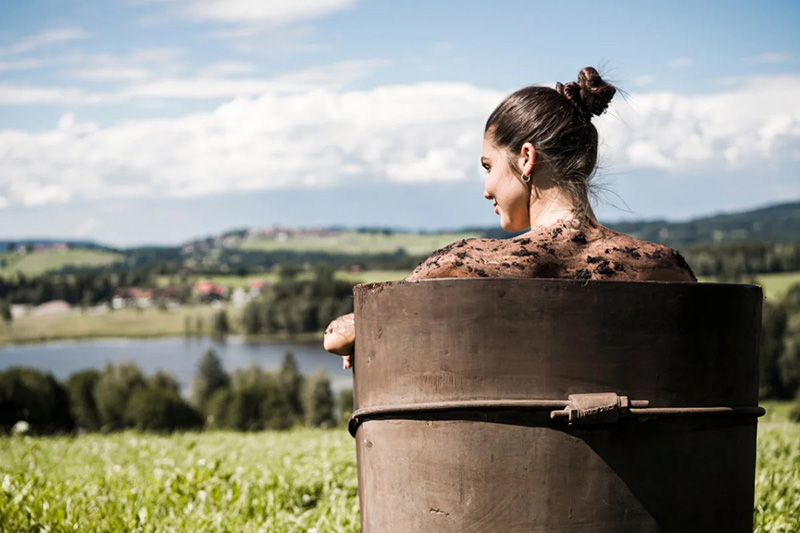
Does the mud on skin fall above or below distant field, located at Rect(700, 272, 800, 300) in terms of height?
above

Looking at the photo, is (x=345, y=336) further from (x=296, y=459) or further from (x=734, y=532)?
(x=296, y=459)

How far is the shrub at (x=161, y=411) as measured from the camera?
45.4 metres

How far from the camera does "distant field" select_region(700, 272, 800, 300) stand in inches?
3095

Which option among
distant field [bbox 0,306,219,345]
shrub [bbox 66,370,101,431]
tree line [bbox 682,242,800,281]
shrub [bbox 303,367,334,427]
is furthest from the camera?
distant field [bbox 0,306,219,345]

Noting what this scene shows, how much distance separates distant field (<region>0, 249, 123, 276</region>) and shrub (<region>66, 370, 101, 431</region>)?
92494mm

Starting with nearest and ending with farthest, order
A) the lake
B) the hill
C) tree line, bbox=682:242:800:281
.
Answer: tree line, bbox=682:242:800:281 → the lake → the hill

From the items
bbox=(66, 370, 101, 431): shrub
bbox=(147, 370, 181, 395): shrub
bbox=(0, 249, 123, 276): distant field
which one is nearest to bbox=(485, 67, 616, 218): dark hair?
bbox=(66, 370, 101, 431): shrub

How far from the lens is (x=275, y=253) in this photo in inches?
6275

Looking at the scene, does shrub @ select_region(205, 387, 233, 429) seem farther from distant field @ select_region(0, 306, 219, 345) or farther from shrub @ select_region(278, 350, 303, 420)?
distant field @ select_region(0, 306, 219, 345)

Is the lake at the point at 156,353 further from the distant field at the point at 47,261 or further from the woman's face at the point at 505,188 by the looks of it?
the woman's face at the point at 505,188

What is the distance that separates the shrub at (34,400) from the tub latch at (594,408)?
32970 mm

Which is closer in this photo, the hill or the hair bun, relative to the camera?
the hair bun

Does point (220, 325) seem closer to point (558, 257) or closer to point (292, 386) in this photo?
point (292, 386)

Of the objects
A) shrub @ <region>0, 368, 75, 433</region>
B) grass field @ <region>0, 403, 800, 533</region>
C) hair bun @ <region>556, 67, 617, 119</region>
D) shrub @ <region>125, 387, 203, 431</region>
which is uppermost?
hair bun @ <region>556, 67, 617, 119</region>
